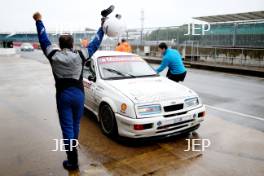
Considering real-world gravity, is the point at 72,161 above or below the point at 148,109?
below

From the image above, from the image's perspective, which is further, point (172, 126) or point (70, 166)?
point (172, 126)

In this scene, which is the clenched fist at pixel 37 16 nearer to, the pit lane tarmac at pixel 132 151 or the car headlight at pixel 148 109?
the car headlight at pixel 148 109

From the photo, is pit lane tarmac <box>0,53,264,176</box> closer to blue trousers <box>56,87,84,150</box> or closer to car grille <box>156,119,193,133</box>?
car grille <box>156,119,193,133</box>

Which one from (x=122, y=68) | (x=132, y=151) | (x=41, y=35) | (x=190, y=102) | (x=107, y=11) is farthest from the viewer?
(x=122, y=68)

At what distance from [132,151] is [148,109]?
735 mm

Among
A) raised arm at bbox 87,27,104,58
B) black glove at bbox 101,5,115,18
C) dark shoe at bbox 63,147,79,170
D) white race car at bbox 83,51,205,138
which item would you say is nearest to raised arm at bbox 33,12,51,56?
raised arm at bbox 87,27,104,58

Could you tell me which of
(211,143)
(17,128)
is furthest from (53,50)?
(211,143)

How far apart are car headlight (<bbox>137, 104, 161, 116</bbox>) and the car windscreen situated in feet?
4.34

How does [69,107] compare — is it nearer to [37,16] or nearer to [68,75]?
[68,75]

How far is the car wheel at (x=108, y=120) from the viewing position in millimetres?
4754

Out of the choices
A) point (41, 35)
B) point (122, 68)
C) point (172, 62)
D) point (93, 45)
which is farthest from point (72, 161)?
point (172, 62)

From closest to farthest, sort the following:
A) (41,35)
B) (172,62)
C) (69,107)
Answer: (41,35)
(69,107)
(172,62)

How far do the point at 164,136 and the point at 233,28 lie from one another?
14.8m

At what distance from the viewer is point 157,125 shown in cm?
437
